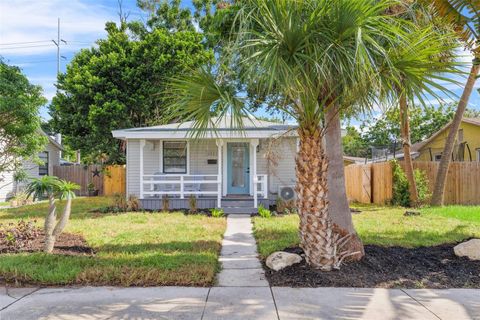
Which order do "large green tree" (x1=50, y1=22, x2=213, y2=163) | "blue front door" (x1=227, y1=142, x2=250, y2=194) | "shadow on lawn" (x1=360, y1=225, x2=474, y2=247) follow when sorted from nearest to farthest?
"shadow on lawn" (x1=360, y1=225, x2=474, y2=247)
"blue front door" (x1=227, y1=142, x2=250, y2=194)
"large green tree" (x1=50, y1=22, x2=213, y2=163)

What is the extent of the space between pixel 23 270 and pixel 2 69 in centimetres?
451

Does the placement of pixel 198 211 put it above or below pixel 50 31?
below

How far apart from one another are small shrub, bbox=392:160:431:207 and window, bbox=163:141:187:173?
846 centimetres

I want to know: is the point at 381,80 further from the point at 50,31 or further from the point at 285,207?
the point at 50,31

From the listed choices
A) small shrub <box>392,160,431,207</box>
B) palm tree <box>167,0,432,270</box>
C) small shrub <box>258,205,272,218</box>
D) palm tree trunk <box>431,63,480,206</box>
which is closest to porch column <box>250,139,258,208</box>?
small shrub <box>258,205,272,218</box>

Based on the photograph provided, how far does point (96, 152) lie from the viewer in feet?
58.6

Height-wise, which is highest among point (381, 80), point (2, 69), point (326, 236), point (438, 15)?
point (438, 15)

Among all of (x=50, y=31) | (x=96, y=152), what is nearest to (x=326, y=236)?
(x=96, y=152)

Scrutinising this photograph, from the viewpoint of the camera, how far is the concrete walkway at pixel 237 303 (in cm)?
396

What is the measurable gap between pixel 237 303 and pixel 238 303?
12mm

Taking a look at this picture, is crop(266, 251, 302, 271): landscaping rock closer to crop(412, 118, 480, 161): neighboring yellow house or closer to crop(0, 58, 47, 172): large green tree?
crop(0, 58, 47, 172): large green tree

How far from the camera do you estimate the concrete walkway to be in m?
3.96

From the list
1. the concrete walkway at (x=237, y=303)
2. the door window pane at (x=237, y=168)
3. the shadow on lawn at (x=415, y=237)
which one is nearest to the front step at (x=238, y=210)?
the door window pane at (x=237, y=168)

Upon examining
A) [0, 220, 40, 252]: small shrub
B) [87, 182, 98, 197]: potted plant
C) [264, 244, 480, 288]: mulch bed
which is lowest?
[264, 244, 480, 288]: mulch bed
